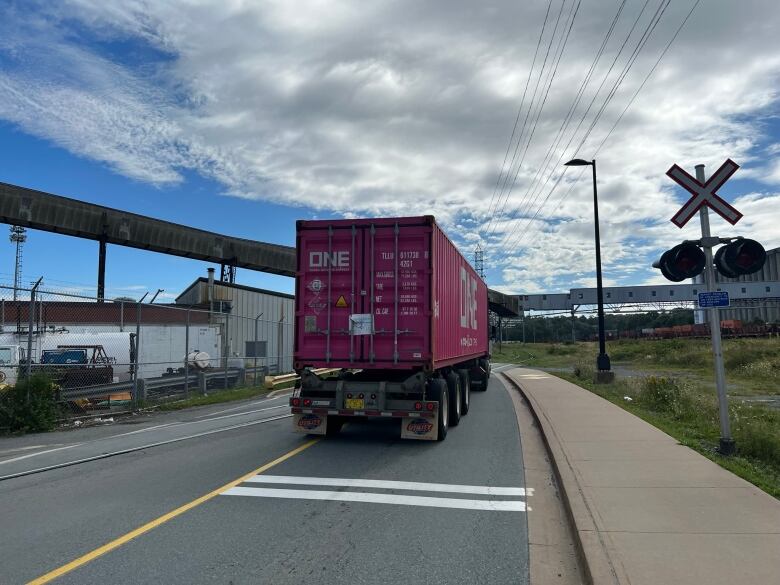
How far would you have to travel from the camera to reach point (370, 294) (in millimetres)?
9930

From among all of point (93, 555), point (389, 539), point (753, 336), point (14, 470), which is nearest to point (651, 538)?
point (389, 539)

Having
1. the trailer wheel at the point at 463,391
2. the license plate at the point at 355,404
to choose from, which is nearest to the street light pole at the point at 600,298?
the trailer wheel at the point at 463,391

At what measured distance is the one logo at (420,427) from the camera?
955 cm

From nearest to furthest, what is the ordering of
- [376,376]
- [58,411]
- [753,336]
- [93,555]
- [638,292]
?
[93,555] < [376,376] < [58,411] < [753,336] < [638,292]

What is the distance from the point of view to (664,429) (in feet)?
34.2

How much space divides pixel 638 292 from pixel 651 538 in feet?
338

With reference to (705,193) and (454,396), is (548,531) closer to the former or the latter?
(705,193)

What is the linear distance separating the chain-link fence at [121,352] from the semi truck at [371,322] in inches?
246

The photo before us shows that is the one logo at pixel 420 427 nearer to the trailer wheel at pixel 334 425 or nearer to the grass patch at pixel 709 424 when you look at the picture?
the trailer wheel at pixel 334 425

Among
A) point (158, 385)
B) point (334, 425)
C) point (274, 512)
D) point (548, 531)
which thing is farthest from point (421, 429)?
point (158, 385)

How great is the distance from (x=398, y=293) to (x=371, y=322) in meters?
0.67

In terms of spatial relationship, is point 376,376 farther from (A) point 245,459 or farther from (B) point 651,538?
(B) point 651,538

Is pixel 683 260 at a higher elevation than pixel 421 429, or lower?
higher

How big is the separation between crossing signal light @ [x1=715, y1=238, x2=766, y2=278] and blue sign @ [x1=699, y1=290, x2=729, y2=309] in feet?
0.89
